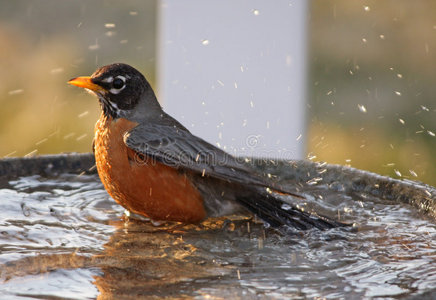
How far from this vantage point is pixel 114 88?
3334 mm

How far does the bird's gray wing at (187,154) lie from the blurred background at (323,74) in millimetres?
3002

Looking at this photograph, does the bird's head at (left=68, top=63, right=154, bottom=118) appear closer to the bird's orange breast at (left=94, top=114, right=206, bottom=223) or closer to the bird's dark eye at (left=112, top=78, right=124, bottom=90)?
the bird's dark eye at (left=112, top=78, right=124, bottom=90)

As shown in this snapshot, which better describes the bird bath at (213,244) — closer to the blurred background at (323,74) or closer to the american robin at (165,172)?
the american robin at (165,172)

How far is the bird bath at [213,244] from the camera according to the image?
2004mm

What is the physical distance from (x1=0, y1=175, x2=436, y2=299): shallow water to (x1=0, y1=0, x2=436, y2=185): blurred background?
3.06 meters

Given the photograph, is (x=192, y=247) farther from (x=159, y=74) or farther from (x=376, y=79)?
(x=376, y=79)

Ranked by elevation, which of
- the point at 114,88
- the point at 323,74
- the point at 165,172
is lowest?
the point at 323,74

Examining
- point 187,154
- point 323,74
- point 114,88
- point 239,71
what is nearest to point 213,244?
point 187,154

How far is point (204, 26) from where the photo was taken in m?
3.97

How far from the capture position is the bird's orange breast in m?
3.00

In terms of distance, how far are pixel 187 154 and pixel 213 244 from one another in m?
0.65

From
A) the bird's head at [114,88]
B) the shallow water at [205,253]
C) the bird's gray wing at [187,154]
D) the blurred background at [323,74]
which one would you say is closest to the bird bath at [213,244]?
the shallow water at [205,253]

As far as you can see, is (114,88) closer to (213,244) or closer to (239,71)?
(239,71)

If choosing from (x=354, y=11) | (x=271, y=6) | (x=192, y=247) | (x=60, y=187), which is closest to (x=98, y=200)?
(x=60, y=187)
